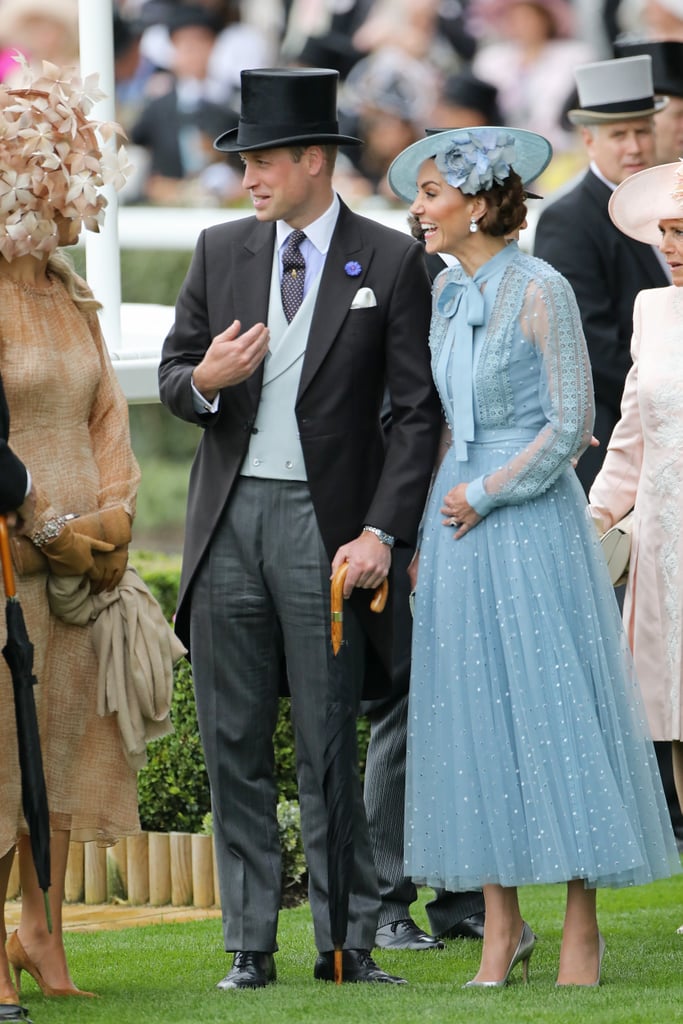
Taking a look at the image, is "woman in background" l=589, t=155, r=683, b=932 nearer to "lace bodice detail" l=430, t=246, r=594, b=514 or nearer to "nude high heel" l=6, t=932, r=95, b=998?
"lace bodice detail" l=430, t=246, r=594, b=514

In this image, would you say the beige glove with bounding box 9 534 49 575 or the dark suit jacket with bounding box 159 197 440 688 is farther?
the dark suit jacket with bounding box 159 197 440 688

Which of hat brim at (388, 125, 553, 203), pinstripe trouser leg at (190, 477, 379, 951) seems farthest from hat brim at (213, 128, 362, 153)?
pinstripe trouser leg at (190, 477, 379, 951)

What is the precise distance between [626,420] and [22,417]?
6.18 ft

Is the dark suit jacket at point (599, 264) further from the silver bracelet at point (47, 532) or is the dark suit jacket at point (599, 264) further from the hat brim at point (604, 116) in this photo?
the silver bracelet at point (47, 532)

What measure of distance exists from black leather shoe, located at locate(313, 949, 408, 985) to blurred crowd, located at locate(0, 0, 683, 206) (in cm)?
972

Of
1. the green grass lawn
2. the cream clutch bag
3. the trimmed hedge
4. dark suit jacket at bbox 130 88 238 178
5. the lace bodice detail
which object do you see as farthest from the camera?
dark suit jacket at bbox 130 88 238 178

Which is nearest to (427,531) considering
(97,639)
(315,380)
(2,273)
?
(315,380)

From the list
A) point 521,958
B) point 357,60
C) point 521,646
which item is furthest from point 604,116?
point 357,60

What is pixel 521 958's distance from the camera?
16.8 ft

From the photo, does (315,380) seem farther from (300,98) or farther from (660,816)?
(660,816)

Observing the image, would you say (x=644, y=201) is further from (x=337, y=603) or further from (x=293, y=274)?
(x=337, y=603)

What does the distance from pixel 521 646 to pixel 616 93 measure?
3.41 meters

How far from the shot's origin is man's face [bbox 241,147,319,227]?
5148mm

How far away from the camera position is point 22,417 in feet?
16.4
